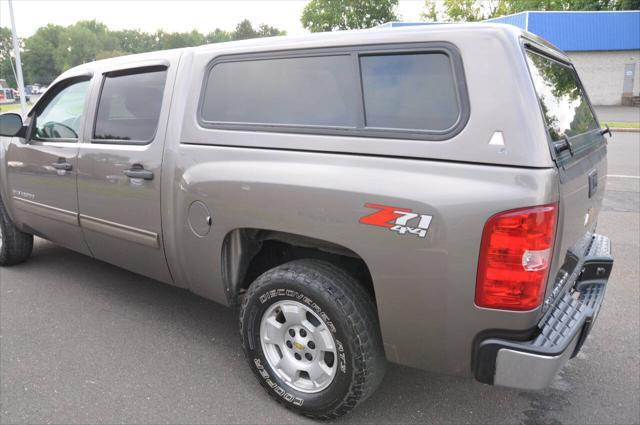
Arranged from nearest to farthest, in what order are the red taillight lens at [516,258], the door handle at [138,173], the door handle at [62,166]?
the red taillight lens at [516,258], the door handle at [138,173], the door handle at [62,166]

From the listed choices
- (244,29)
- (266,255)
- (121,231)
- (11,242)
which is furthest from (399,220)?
(244,29)

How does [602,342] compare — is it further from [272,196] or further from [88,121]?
[88,121]

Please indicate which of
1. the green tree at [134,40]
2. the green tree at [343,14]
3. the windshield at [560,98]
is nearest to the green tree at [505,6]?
the green tree at [343,14]

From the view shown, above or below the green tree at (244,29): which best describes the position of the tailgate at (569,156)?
below

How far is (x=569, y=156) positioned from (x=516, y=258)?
1.88ft

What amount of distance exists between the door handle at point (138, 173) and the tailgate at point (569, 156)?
2190 millimetres

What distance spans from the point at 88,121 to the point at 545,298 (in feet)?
10.5

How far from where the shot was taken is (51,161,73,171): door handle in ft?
11.8

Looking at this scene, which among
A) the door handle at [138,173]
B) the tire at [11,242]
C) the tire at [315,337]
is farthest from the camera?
the tire at [11,242]

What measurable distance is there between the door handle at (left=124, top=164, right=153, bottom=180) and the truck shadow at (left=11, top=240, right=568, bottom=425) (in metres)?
1.13

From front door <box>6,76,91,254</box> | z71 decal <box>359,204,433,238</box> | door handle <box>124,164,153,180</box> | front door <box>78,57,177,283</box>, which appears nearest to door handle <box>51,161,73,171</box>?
front door <box>6,76,91,254</box>

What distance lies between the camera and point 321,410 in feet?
8.02

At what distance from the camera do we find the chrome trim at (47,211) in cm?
371

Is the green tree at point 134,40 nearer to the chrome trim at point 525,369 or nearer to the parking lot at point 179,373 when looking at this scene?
the parking lot at point 179,373
